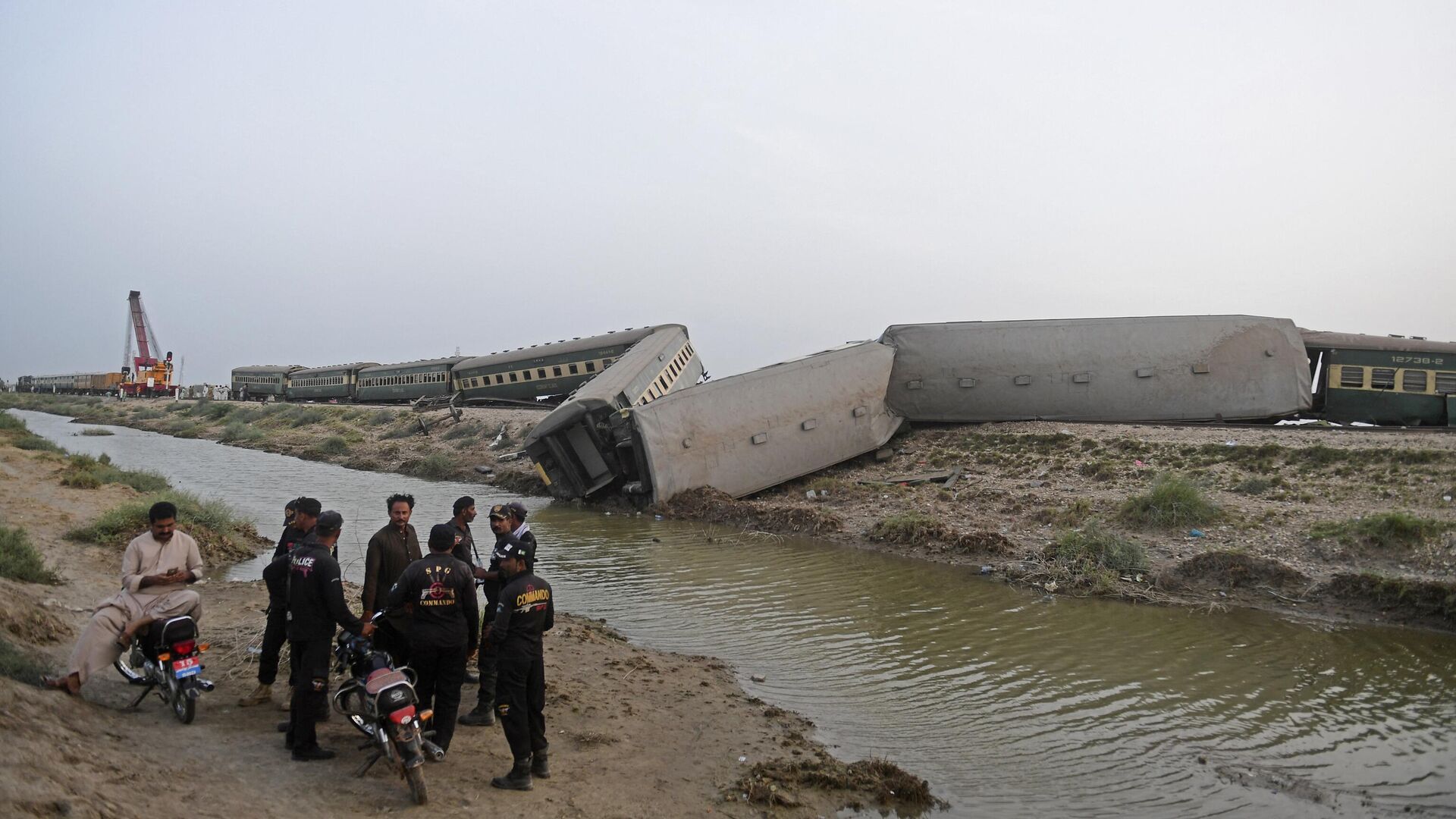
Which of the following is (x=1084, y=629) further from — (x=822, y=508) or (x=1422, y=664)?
(x=822, y=508)

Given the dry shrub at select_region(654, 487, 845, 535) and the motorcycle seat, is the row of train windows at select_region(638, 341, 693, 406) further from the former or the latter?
the motorcycle seat

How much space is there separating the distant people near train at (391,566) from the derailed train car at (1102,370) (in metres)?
15.9

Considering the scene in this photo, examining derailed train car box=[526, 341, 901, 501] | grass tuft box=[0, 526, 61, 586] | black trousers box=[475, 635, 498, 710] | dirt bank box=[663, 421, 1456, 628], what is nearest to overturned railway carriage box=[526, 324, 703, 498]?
derailed train car box=[526, 341, 901, 501]

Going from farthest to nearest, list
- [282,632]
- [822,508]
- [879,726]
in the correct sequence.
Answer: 1. [822,508]
2. [879,726]
3. [282,632]

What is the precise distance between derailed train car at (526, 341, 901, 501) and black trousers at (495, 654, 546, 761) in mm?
11744

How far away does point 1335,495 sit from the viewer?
12844 mm

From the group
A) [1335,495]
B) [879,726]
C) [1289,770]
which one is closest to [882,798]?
[879,726]

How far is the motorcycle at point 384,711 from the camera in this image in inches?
193

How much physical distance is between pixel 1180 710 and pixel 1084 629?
243cm

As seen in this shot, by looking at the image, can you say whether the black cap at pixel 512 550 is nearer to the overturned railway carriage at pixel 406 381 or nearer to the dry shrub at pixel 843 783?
the dry shrub at pixel 843 783

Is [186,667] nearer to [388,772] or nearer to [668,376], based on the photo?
[388,772]

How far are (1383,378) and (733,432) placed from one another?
49.3 ft

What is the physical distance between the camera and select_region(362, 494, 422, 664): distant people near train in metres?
5.92

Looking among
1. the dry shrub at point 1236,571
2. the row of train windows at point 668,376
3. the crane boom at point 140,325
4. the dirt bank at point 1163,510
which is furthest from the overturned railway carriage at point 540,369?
the crane boom at point 140,325
